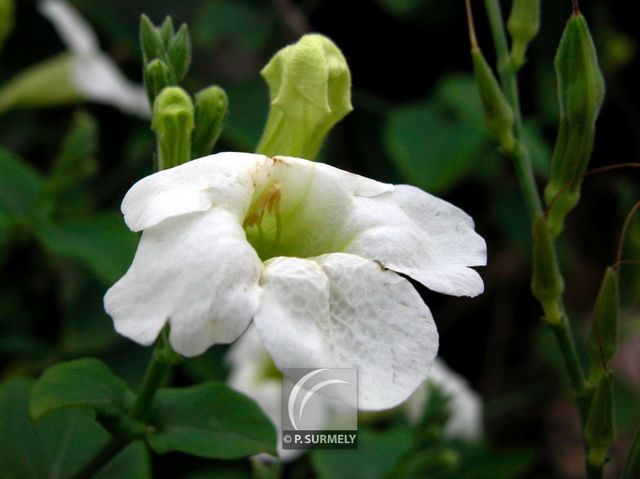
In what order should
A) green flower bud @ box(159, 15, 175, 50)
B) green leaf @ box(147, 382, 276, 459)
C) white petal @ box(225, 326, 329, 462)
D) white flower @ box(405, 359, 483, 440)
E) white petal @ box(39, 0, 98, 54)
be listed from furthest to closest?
white petal @ box(39, 0, 98, 54) < white flower @ box(405, 359, 483, 440) < white petal @ box(225, 326, 329, 462) < green flower bud @ box(159, 15, 175, 50) < green leaf @ box(147, 382, 276, 459)

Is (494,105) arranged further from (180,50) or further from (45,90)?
(45,90)

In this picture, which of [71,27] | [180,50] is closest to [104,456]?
[180,50]

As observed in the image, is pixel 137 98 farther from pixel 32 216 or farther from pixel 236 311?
pixel 236 311

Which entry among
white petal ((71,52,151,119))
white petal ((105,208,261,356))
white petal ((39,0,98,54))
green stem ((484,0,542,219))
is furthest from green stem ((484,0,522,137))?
white petal ((39,0,98,54))

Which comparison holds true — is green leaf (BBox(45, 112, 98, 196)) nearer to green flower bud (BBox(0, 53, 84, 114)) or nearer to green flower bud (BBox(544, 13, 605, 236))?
green flower bud (BBox(0, 53, 84, 114))

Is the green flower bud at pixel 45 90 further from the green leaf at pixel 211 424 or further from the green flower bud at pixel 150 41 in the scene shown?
the green leaf at pixel 211 424

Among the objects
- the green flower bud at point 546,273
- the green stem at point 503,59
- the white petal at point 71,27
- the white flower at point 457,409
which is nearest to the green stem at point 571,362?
the green flower bud at point 546,273
